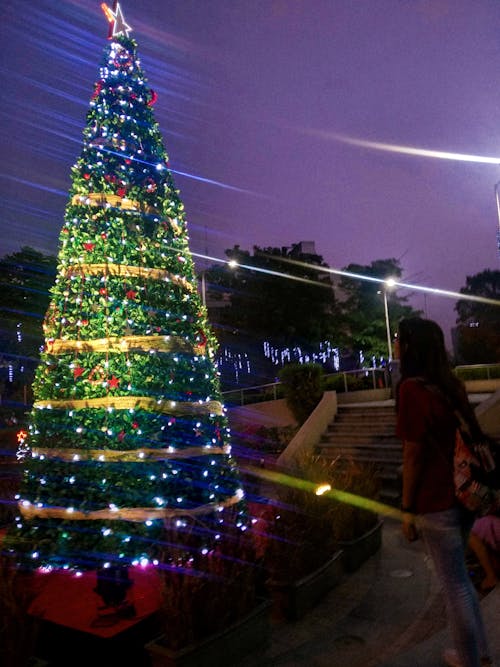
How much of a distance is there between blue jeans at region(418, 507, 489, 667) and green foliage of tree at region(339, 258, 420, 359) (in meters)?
24.3

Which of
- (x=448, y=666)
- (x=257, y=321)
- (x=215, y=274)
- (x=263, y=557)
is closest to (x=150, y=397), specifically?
(x=263, y=557)

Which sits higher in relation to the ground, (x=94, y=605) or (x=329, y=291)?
(x=329, y=291)

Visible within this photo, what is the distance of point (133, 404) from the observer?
5.01 m

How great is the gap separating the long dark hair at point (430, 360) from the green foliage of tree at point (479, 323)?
97.1ft

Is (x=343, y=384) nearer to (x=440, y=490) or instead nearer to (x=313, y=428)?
(x=313, y=428)

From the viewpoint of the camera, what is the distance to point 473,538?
4.36 meters

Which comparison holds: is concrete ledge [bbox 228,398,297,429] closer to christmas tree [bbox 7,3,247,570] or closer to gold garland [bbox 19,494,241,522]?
christmas tree [bbox 7,3,247,570]

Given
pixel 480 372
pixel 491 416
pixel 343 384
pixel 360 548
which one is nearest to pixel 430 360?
pixel 360 548

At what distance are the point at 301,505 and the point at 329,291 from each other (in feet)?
70.0

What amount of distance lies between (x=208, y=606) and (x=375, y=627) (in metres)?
1.55

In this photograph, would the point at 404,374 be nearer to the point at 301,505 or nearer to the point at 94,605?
the point at 301,505

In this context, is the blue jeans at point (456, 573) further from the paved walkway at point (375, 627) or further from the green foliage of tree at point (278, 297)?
the green foliage of tree at point (278, 297)

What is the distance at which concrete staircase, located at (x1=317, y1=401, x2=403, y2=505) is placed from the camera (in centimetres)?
1003

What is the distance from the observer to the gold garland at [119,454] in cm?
489
